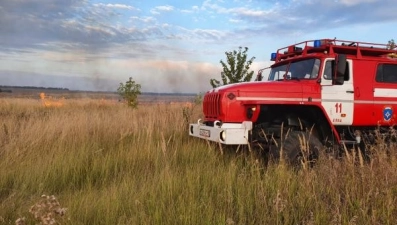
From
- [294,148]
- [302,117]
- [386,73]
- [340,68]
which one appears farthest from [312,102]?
[386,73]

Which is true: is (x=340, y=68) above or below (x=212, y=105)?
above

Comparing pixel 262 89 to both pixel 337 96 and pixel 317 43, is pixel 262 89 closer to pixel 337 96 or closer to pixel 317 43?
pixel 337 96

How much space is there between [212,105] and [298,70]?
205 centimetres

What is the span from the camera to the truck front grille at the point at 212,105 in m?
7.14

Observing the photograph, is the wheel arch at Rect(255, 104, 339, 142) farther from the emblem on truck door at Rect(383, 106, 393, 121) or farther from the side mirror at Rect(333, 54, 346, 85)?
the emblem on truck door at Rect(383, 106, 393, 121)

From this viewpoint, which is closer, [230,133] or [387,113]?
[230,133]

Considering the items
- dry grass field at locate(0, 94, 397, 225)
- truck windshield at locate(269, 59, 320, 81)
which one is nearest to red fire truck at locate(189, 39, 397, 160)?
truck windshield at locate(269, 59, 320, 81)

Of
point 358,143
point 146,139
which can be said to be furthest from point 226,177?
point 358,143

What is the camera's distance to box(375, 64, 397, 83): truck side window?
8.16m

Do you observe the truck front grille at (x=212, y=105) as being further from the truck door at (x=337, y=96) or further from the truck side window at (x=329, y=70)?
the truck side window at (x=329, y=70)

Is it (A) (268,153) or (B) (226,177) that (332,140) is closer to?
(A) (268,153)

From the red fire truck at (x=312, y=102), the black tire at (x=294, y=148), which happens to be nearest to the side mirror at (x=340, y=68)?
the red fire truck at (x=312, y=102)

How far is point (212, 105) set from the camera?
7.43 metres

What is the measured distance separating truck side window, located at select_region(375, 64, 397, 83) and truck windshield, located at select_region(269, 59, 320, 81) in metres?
1.49
